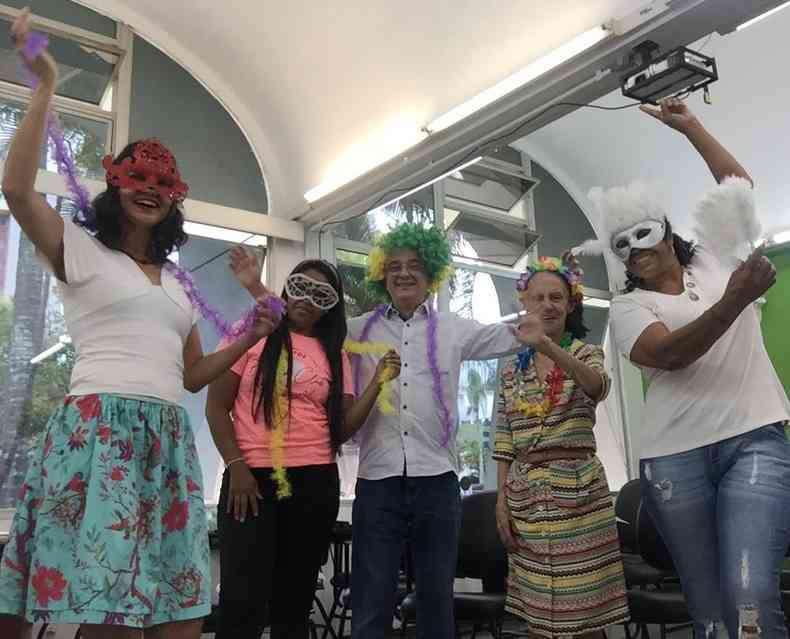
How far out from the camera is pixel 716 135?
622 centimetres

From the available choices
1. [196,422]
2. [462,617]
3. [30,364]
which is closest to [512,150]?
[196,422]

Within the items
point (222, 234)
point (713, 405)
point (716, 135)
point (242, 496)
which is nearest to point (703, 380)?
point (713, 405)

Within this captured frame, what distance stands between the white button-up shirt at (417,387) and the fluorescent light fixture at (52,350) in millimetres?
→ 2548

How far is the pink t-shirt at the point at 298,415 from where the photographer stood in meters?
2.25

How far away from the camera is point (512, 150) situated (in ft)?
23.4

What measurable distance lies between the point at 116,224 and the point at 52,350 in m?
3.09

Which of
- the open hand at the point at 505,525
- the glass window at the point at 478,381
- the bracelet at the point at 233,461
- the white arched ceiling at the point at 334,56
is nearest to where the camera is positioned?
the bracelet at the point at 233,461

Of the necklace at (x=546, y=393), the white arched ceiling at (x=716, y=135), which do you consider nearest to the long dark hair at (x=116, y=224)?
the necklace at (x=546, y=393)

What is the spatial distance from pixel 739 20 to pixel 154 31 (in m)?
3.78

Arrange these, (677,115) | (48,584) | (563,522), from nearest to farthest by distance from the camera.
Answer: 1. (48,584)
2. (677,115)
3. (563,522)

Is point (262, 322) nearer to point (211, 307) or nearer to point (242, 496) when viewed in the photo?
point (211, 307)

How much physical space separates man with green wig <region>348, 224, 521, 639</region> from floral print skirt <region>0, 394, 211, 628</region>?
74 centimetres

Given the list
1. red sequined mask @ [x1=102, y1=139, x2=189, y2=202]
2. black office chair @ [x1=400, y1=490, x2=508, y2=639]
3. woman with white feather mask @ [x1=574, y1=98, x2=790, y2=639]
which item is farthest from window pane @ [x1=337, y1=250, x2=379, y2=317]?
red sequined mask @ [x1=102, y1=139, x2=189, y2=202]

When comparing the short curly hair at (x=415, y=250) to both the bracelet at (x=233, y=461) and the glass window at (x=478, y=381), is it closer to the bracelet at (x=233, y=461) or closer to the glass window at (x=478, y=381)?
the bracelet at (x=233, y=461)
